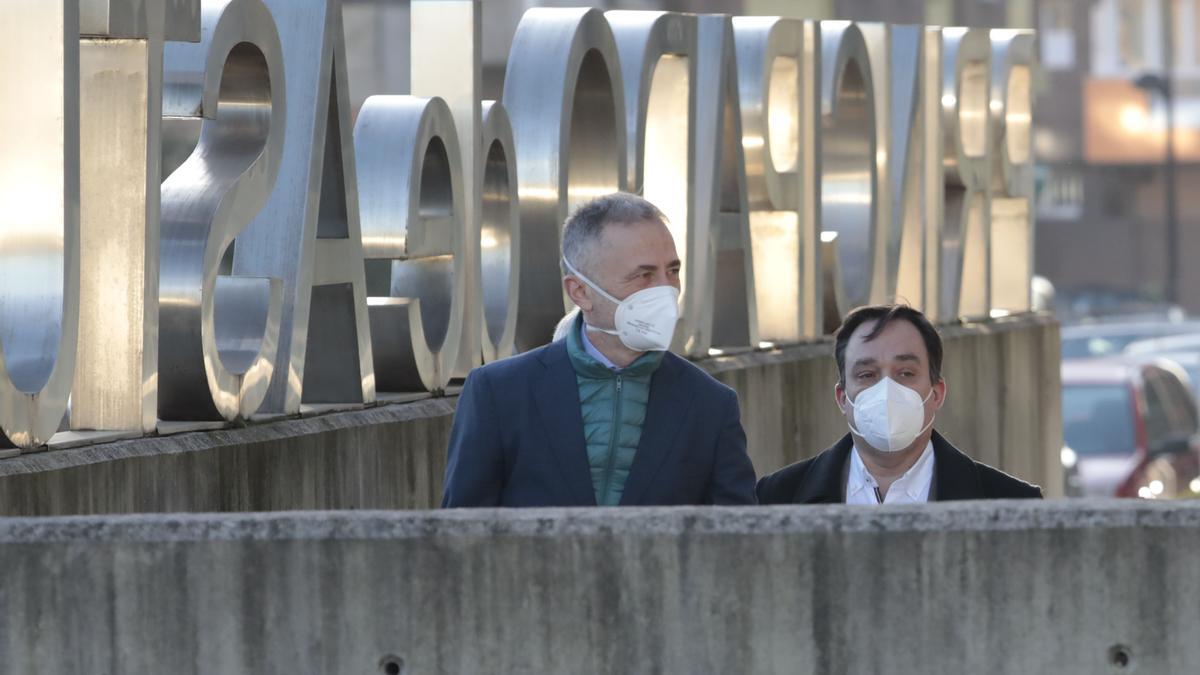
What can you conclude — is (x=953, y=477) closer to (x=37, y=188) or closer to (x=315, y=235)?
(x=37, y=188)

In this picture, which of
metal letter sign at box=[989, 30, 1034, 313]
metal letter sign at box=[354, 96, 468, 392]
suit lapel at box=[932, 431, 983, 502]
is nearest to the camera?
suit lapel at box=[932, 431, 983, 502]

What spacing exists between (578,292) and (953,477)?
92 cm

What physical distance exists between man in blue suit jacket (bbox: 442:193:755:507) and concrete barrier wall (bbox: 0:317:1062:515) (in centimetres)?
136

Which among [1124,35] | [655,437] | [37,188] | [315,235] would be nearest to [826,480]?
[655,437]

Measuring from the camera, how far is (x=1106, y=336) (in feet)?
101

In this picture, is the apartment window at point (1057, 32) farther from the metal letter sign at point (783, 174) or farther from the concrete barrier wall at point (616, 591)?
the concrete barrier wall at point (616, 591)

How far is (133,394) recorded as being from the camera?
6.88 metres

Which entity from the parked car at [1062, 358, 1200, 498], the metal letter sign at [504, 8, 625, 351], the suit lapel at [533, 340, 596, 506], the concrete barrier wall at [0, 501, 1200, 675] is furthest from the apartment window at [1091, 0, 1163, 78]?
the concrete barrier wall at [0, 501, 1200, 675]

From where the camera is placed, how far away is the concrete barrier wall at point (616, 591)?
4.32 m

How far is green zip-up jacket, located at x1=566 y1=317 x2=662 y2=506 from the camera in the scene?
5.20 meters

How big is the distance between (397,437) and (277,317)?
2.87 ft

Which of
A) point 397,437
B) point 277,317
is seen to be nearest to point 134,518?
point 277,317

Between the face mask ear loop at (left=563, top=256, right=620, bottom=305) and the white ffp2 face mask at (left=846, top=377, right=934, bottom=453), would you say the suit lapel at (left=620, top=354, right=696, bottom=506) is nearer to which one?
the face mask ear loop at (left=563, top=256, right=620, bottom=305)

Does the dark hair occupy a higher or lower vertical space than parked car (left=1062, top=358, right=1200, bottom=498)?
higher
